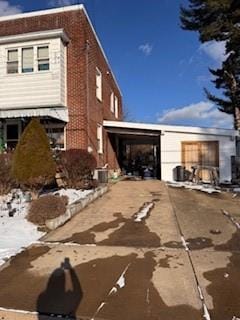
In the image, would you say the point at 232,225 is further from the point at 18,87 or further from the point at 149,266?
the point at 18,87

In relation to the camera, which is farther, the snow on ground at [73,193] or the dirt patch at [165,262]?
the snow on ground at [73,193]

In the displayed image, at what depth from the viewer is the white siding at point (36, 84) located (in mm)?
16594

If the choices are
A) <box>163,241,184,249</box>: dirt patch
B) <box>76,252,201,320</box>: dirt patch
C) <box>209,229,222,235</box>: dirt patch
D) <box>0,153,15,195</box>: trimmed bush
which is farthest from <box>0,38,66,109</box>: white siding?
<box>76,252,201,320</box>: dirt patch

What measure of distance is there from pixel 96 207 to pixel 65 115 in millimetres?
6589

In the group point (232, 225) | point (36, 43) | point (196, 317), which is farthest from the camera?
point (36, 43)

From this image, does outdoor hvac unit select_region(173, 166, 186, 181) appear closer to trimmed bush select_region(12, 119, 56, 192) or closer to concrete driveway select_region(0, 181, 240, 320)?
concrete driveway select_region(0, 181, 240, 320)

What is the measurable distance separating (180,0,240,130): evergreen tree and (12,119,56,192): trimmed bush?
12.6 metres

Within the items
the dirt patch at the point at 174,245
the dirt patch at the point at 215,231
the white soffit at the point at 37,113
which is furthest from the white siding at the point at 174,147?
the dirt patch at the point at 174,245

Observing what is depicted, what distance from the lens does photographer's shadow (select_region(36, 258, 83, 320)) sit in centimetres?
453

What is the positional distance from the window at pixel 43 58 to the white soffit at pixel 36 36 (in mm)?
482

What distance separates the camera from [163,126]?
805 inches

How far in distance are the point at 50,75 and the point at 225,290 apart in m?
13.4

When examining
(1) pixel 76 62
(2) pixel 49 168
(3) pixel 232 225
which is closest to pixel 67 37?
(1) pixel 76 62

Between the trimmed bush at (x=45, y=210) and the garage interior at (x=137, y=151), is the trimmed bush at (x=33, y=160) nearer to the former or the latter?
the trimmed bush at (x=45, y=210)
